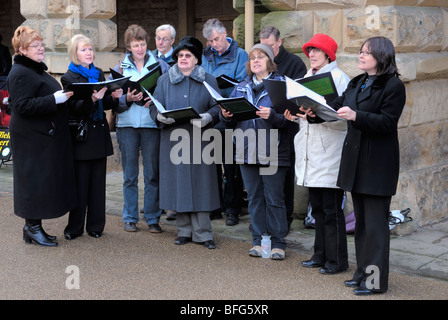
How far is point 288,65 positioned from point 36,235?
2.74 meters

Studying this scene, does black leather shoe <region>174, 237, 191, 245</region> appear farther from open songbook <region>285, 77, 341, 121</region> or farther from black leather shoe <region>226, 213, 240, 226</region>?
open songbook <region>285, 77, 341, 121</region>

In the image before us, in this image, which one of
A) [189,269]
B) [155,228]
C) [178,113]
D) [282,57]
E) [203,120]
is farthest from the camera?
[155,228]

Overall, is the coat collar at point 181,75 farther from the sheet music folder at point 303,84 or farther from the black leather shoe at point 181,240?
the black leather shoe at point 181,240

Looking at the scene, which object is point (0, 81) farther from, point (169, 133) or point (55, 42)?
point (169, 133)

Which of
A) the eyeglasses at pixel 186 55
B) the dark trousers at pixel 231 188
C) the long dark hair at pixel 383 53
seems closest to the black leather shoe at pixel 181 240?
the dark trousers at pixel 231 188

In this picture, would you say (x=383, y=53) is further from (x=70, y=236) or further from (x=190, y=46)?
(x=70, y=236)

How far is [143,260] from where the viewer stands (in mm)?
5871

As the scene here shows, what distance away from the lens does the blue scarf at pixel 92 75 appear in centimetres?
641

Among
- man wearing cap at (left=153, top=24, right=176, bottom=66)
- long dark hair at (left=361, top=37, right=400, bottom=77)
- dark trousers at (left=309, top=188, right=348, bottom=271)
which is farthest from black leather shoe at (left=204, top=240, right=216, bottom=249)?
long dark hair at (left=361, top=37, right=400, bottom=77)

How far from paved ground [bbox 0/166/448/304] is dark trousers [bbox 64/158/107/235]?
134mm

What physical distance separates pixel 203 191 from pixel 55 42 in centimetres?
433

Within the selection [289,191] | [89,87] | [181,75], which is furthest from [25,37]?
[289,191]

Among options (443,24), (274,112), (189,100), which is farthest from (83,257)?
(443,24)

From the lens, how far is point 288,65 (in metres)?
6.64
